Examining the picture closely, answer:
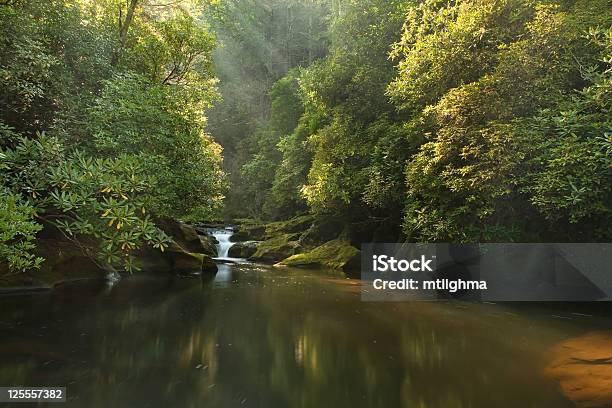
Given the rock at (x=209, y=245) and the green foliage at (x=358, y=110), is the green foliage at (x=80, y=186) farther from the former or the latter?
the rock at (x=209, y=245)

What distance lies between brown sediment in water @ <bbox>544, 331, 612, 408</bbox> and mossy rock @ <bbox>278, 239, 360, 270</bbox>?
12.4 metres

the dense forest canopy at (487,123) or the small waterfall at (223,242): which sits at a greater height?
the dense forest canopy at (487,123)

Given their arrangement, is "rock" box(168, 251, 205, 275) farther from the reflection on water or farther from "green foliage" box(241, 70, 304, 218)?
"green foliage" box(241, 70, 304, 218)

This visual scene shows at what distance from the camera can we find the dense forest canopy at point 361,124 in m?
7.81

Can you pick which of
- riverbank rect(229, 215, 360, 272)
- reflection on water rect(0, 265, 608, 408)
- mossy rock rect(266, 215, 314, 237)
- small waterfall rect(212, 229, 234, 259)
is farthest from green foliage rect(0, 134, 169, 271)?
mossy rock rect(266, 215, 314, 237)

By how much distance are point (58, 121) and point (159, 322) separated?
6284 millimetres

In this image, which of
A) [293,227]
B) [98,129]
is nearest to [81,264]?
[98,129]

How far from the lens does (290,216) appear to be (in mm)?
33156

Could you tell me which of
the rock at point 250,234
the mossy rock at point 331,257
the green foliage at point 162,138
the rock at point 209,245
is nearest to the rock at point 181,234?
the rock at point 209,245

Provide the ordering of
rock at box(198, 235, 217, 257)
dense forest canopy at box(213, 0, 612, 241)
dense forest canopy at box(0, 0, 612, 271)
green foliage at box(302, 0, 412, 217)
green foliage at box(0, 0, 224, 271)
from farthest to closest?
1. rock at box(198, 235, 217, 257)
2. green foliage at box(302, 0, 412, 217)
3. dense forest canopy at box(213, 0, 612, 241)
4. dense forest canopy at box(0, 0, 612, 271)
5. green foliage at box(0, 0, 224, 271)

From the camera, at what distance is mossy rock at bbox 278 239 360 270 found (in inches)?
792

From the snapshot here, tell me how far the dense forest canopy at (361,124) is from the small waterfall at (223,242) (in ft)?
25.6

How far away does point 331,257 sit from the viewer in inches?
833

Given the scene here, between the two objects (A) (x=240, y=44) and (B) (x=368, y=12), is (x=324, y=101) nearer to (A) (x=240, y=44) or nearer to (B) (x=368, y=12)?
(B) (x=368, y=12)
